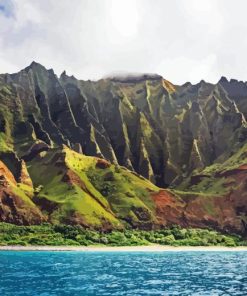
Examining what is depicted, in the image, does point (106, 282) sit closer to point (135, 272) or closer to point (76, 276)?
point (76, 276)

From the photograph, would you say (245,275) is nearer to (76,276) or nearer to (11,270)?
(76,276)

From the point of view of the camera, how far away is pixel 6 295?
251 ft

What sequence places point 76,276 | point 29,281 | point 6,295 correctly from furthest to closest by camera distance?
point 76,276, point 29,281, point 6,295

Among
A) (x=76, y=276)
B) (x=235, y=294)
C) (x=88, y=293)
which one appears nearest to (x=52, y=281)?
(x=76, y=276)

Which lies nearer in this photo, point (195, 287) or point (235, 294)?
point (235, 294)

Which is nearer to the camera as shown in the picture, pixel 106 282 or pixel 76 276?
pixel 106 282

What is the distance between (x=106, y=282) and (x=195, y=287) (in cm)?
1641

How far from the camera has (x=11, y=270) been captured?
117 meters

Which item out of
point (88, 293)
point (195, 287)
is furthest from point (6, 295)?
point (195, 287)

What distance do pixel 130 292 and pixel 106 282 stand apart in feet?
48.9

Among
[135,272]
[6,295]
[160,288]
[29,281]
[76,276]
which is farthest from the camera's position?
[135,272]

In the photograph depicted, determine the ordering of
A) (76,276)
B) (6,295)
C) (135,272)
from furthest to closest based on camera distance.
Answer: (135,272), (76,276), (6,295)

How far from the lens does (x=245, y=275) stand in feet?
355

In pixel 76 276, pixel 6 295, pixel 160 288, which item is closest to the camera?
pixel 6 295
